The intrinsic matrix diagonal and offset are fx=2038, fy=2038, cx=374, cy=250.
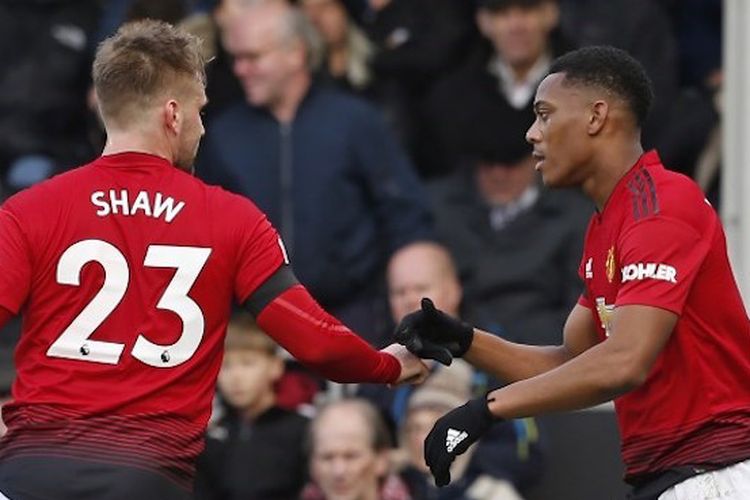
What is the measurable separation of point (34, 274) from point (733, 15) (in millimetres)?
4402

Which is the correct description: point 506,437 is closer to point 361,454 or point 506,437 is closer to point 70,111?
point 361,454

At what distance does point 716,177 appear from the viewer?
31.3 ft

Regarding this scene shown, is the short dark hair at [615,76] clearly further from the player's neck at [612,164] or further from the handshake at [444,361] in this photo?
the handshake at [444,361]

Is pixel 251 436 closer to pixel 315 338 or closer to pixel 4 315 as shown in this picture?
pixel 315 338

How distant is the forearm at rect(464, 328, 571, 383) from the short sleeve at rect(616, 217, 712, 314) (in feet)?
2.74

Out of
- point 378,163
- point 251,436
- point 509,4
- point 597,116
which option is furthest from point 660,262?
point 509,4

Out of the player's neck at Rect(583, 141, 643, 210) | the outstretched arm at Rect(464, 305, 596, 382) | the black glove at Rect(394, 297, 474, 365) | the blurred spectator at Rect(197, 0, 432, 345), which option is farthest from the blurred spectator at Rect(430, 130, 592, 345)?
the player's neck at Rect(583, 141, 643, 210)

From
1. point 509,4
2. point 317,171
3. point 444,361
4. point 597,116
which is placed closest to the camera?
point 597,116

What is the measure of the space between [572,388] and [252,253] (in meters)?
0.95

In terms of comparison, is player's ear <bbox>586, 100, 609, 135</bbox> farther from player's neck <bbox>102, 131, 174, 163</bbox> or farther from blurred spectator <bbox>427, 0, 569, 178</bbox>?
blurred spectator <bbox>427, 0, 569, 178</bbox>

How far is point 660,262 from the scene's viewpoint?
550 cm

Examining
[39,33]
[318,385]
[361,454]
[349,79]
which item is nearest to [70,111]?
[39,33]

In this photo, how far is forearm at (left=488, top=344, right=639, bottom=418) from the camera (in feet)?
17.9

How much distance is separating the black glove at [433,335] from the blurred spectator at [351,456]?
6.54ft
